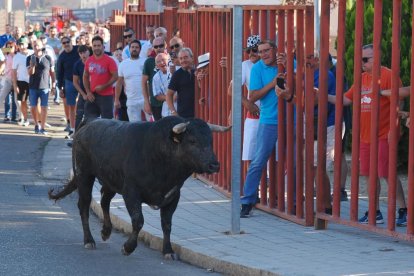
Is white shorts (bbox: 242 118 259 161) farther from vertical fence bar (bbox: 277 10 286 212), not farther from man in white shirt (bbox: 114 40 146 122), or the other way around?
man in white shirt (bbox: 114 40 146 122)

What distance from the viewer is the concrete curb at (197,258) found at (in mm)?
10195

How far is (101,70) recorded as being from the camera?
66.2 feet

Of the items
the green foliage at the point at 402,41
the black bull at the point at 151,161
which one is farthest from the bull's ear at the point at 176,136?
the green foliage at the point at 402,41

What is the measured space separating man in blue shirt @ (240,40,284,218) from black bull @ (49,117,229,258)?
6.14ft

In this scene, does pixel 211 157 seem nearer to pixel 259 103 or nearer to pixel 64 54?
pixel 259 103

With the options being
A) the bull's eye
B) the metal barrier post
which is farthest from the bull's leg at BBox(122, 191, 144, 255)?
the metal barrier post

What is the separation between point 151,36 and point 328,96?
11.2 meters

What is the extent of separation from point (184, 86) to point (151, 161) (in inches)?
191

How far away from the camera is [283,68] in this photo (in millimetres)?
13109

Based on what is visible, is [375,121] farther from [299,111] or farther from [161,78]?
[161,78]

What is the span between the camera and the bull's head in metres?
10.9

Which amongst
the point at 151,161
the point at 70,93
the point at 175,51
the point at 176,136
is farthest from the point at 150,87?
the point at 176,136

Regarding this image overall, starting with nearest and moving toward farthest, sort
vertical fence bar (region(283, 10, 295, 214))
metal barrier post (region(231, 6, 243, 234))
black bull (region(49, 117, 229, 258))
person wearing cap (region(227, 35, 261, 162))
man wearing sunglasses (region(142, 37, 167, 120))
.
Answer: black bull (region(49, 117, 229, 258)), metal barrier post (region(231, 6, 243, 234)), vertical fence bar (region(283, 10, 295, 214)), person wearing cap (region(227, 35, 261, 162)), man wearing sunglasses (region(142, 37, 167, 120))

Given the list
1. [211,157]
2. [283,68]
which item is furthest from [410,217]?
[283,68]
